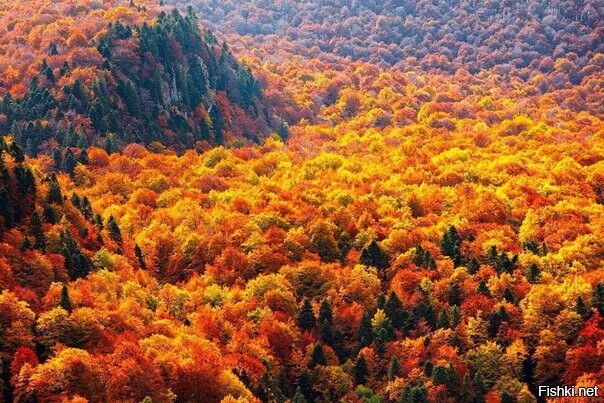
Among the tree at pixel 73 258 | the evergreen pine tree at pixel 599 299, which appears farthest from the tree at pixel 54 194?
the evergreen pine tree at pixel 599 299

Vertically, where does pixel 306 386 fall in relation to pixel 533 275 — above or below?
below

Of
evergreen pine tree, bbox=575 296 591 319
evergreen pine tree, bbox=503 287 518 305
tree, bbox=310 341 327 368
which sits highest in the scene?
evergreen pine tree, bbox=575 296 591 319

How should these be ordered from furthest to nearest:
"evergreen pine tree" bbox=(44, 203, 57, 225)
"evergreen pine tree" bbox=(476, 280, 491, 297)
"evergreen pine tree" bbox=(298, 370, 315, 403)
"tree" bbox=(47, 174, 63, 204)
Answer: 1. "tree" bbox=(47, 174, 63, 204)
2. "evergreen pine tree" bbox=(44, 203, 57, 225)
3. "evergreen pine tree" bbox=(476, 280, 491, 297)
4. "evergreen pine tree" bbox=(298, 370, 315, 403)

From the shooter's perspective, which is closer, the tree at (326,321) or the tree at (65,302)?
the tree at (65,302)

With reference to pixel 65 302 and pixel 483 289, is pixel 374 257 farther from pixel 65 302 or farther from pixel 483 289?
pixel 65 302

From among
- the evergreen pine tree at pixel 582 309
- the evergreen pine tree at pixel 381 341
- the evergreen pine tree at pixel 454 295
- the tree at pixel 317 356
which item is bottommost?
the tree at pixel 317 356

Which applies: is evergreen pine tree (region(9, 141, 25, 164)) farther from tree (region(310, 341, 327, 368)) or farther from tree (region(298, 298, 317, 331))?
tree (region(310, 341, 327, 368))

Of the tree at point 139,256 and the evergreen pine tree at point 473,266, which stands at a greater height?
the evergreen pine tree at point 473,266

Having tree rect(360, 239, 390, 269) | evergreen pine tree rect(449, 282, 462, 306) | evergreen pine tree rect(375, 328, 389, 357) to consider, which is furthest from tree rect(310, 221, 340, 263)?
evergreen pine tree rect(375, 328, 389, 357)

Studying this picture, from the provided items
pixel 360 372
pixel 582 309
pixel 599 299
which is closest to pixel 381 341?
pixel 360 372

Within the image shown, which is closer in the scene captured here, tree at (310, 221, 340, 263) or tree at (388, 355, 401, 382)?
tree at (388, 355, 401, 382)

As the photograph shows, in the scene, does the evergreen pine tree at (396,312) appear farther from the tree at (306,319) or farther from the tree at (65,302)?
the tree at (65,302)

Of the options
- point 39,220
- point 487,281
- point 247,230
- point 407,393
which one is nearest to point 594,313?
point 487,281

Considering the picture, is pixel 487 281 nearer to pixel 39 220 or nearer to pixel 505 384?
pixel 505 384
